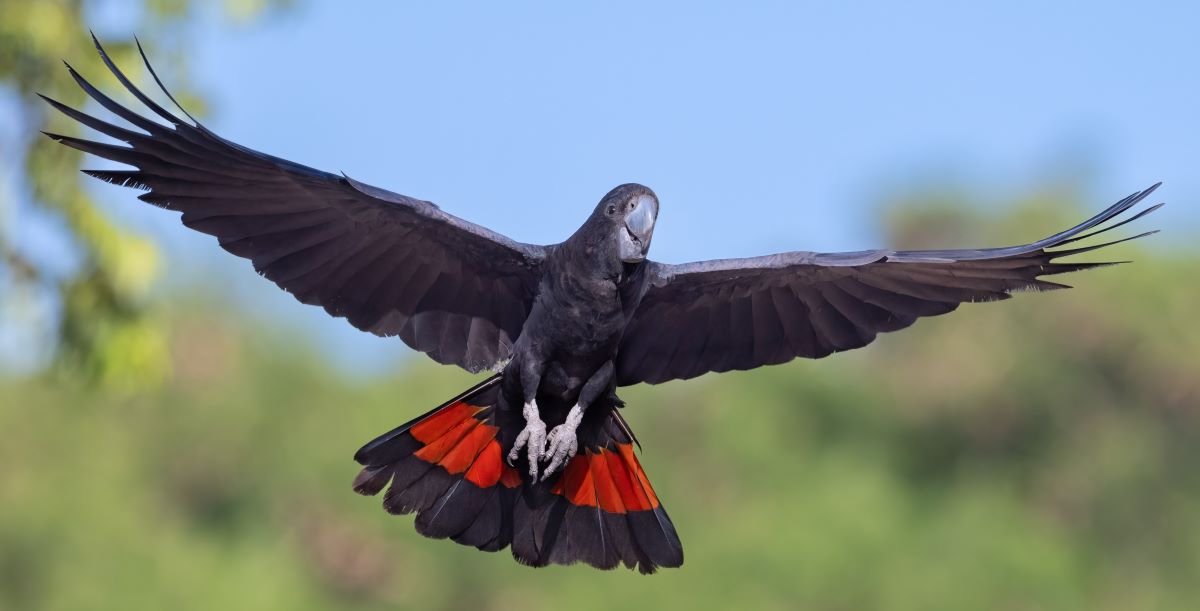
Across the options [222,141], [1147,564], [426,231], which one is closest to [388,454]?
[426,231]

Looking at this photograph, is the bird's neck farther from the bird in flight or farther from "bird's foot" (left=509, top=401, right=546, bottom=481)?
"bird's foot" (left=509, top=401, right=546, bottom=481)

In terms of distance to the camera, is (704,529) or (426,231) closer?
(426,231)

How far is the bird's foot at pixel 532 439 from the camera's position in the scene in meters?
6.19

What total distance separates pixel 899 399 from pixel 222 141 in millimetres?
31073

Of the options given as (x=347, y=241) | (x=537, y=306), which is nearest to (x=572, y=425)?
(x=537, y=306)

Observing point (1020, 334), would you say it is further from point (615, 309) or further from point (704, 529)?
point (615, 309)

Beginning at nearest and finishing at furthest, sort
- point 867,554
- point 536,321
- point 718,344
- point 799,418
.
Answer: point 536,321
point 718,344
point 867,554
point 799,418

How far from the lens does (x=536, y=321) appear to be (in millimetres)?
6184

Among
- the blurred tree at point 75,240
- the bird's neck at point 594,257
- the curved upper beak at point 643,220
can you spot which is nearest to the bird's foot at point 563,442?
the bird's neck at point 594,257

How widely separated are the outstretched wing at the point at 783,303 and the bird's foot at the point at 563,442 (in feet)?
1.59

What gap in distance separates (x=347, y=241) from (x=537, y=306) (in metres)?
0.88

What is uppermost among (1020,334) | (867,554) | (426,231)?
(1020,334)

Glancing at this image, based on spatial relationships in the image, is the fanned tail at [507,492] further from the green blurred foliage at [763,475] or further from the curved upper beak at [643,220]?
the green blurred foliage at [763,475]

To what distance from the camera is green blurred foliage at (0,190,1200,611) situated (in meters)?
25.0
